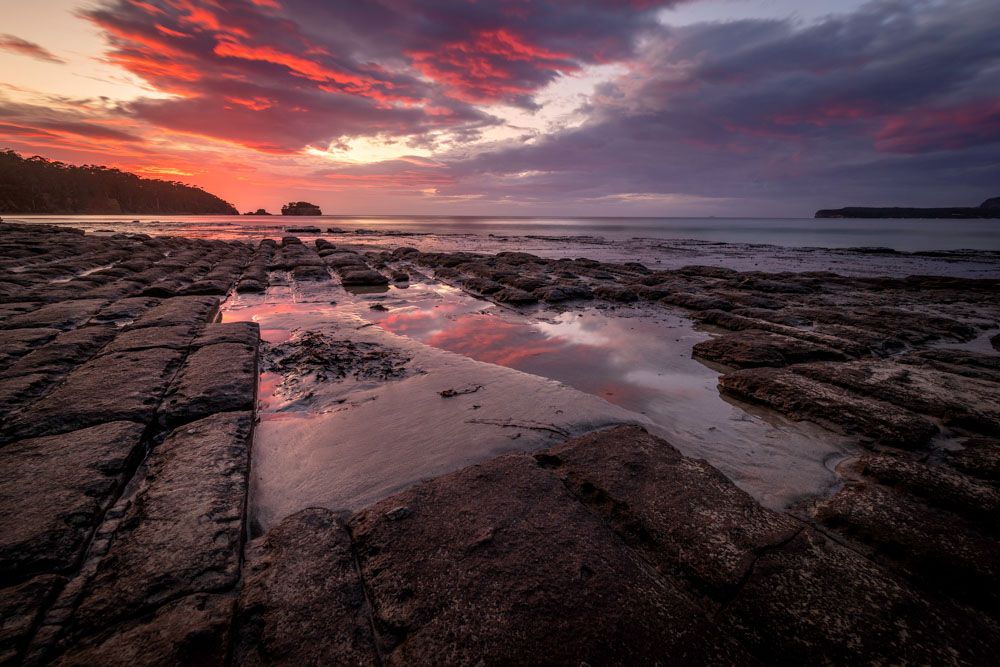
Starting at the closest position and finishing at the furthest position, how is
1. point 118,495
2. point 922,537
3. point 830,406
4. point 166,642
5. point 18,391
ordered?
point 166,642, point 922,537, point 118,495, point 18,391, point 830,406

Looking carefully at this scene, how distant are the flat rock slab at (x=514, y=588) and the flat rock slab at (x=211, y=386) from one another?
75.1 inches

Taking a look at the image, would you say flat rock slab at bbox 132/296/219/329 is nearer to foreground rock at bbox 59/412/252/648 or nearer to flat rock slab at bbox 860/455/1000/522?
foreground rock at bbox 59/412/252/648

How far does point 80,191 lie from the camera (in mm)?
85875

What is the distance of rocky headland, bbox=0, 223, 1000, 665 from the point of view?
140 centimetres

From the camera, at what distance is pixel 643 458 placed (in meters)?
2.49

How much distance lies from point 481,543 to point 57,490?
2.28 m

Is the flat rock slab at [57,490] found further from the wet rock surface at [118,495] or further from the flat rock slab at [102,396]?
the flat rock slab at [102,396]

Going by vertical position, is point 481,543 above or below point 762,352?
above

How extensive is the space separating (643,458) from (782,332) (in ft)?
18.0

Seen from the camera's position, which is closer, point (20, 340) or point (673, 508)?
point (673, 508)

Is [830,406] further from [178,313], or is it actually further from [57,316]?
[57,316]

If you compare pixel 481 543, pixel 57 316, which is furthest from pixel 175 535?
pixel 57 316

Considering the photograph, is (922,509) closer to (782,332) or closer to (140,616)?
(140,616)

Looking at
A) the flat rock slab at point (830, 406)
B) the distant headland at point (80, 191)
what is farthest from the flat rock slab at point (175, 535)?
the distant headland at point (80, 191)
